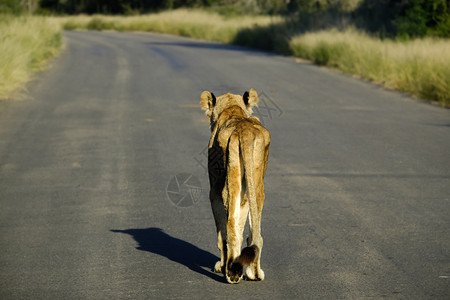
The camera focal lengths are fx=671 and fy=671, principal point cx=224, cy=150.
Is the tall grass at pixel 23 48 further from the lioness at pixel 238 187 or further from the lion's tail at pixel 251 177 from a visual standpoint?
the lion's tail at pixel 251 177

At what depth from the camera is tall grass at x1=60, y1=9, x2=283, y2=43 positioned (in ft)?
127

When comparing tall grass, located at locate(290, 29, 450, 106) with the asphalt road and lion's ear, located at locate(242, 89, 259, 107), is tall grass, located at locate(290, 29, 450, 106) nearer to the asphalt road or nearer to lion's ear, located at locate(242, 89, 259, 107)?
the asphalt road

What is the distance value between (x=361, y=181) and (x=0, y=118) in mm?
7413

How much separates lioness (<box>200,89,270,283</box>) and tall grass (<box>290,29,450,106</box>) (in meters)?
10.9

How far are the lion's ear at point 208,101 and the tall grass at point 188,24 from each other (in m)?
29.6

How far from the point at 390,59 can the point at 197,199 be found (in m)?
12.8

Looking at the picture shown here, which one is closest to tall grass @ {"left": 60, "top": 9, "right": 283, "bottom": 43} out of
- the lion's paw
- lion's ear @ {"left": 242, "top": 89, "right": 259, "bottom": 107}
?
lion's ear @ {"left": 242, "top": 89, "right": 259, "bottom": 107}

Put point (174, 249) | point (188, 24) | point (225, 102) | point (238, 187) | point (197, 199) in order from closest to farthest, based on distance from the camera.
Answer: point (238, 187) → point (225, 102) → point (174, 249) → point (197, 199) → point (188, 24)

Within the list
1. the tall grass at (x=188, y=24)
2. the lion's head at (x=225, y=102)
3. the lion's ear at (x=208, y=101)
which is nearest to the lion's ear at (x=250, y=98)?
the lion's head at (x=225, y=102)

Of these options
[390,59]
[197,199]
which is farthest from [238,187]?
[390,59]

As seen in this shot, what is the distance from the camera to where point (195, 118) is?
12688 millimetres

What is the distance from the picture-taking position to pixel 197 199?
7.43 metres

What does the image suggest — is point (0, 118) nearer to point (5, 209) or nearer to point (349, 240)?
point (5, 209)

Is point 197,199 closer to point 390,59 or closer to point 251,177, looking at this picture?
A: point 251,177
